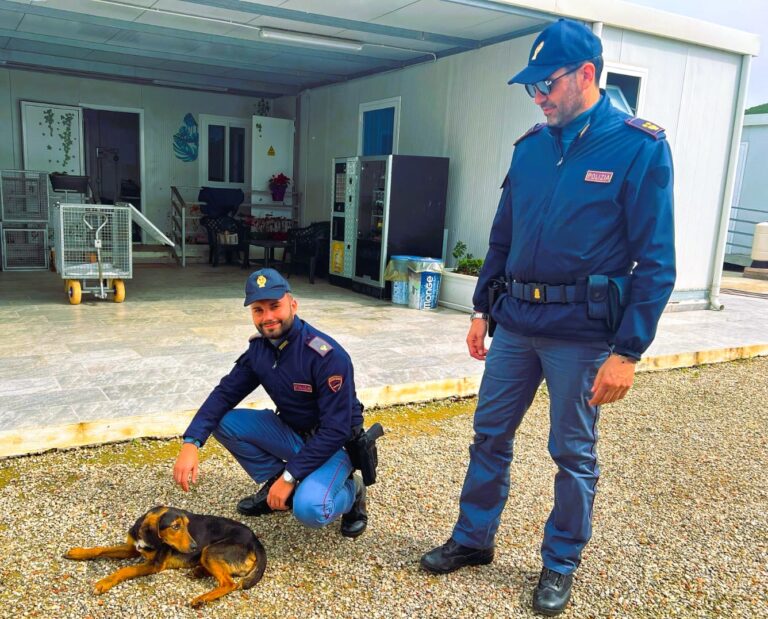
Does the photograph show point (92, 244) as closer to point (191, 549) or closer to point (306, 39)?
point (306, 39)

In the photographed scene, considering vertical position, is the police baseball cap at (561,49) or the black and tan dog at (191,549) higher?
the police baseball cap at (561,49)

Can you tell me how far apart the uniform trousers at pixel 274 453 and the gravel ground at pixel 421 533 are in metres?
0.23

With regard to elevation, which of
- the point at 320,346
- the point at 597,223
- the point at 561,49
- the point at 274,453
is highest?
the point at 561,49

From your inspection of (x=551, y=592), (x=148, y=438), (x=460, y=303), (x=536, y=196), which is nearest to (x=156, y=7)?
(x=460, y=303)

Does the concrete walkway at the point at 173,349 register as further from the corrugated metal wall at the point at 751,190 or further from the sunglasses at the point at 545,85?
the corrugated metal wall at the point at 751,190

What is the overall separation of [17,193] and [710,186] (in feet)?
29.3

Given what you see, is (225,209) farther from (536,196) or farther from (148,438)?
(536,196)

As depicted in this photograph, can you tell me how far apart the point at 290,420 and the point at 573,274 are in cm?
128

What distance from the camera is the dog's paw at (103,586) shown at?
231cm

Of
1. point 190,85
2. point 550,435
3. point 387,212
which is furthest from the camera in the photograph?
point 190,85

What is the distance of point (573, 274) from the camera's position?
2.26 meters

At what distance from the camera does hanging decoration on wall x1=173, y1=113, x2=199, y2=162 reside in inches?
488

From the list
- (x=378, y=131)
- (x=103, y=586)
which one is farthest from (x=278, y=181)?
(x=103, y=586)

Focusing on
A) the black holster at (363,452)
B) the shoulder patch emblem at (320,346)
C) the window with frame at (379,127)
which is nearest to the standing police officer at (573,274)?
the black holster at (363,452)
